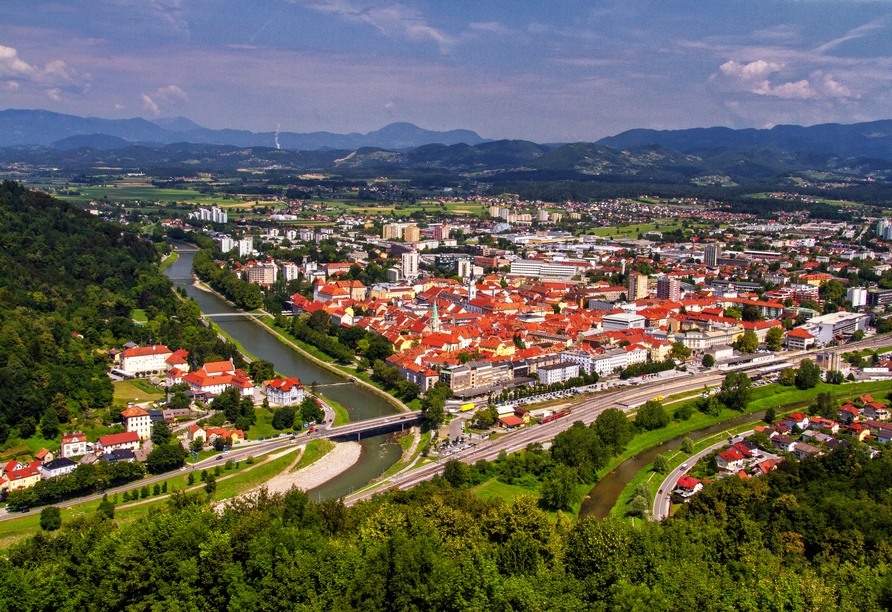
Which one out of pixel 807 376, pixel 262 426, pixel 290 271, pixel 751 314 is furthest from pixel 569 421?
pixel 290 271

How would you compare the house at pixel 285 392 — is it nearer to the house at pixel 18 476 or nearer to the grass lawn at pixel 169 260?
the house at pixel 18 476

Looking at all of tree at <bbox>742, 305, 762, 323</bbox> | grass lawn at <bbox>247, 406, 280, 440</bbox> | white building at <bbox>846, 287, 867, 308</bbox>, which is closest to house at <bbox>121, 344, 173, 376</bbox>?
grass lawn at <bbox>247, 406, 280, 440</bbox>

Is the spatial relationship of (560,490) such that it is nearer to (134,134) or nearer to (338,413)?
(338,413)

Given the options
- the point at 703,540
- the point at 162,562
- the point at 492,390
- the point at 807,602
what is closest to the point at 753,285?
the point at 492,390

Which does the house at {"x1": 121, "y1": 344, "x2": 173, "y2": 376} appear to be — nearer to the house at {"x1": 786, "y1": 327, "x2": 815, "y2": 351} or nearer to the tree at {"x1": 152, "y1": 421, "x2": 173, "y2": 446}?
the tree at {"x1": 152, "y1": 421, "x2": 173, "y2": 446}

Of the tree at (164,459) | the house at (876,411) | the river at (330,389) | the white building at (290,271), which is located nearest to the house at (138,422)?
the tree at (164,459)
